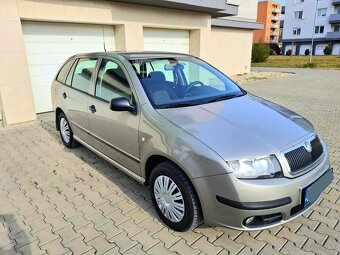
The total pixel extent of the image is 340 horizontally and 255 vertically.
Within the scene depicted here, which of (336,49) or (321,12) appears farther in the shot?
(321,12)

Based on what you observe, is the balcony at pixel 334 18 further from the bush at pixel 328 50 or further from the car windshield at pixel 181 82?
the car windshield at pixel 181 82

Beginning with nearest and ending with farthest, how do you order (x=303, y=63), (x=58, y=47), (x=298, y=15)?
(x=58, y=47), (x=303, y=63), (x=298, y=15)

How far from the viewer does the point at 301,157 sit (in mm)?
2293

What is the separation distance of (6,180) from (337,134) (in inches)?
232

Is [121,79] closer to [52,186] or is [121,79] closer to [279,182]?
[52,186]

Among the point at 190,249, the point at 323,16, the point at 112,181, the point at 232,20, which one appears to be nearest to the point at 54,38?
the point at 112,181

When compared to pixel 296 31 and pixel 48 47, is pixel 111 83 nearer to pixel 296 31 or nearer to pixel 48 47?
pixel 48 47

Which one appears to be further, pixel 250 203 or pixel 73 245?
pixel 73 245

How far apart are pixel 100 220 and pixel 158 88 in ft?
5.01

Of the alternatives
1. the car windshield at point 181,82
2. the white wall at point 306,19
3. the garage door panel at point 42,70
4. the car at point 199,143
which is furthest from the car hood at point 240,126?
the white wall at point 306,19

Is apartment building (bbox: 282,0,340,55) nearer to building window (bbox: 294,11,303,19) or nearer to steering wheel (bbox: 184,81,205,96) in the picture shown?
building window (bbox: 294,11,303,19)

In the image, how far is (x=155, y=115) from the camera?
8.60 feet

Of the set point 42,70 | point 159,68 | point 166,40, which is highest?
point 166,40

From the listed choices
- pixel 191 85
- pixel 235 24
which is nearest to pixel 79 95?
pixel 191 85
